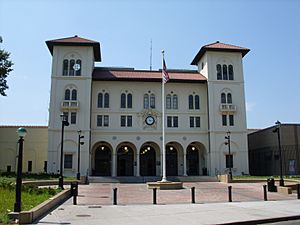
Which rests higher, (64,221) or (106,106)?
(106,106)

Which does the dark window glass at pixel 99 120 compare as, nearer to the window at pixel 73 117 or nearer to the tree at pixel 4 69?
the window at pixel 73 117

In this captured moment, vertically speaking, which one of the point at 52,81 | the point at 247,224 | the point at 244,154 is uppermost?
the point at 52,81

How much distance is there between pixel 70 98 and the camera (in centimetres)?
4344

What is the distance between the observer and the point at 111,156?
45250 mm

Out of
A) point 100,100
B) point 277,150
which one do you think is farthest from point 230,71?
point 100,100

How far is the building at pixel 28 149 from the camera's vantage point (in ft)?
151

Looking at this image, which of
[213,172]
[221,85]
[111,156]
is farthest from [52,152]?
[221,85]

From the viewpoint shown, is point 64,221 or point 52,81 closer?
point 64,221

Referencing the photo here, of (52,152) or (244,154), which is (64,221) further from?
(244,154)

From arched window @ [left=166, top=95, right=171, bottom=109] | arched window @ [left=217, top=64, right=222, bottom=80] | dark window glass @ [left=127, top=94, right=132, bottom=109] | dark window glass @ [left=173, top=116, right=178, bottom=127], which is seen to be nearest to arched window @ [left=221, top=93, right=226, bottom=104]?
arched window @ [left=217, top=64, right=222, bottom=80]

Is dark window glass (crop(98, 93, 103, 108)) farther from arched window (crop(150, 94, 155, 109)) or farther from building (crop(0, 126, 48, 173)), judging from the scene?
building (crop(0, 126, 48, 173))

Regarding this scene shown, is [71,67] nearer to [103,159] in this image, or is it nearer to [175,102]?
[103,159]

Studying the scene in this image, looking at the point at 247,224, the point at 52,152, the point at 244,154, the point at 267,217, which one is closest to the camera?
the point at 247,224

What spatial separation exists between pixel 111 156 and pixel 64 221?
34.1m
